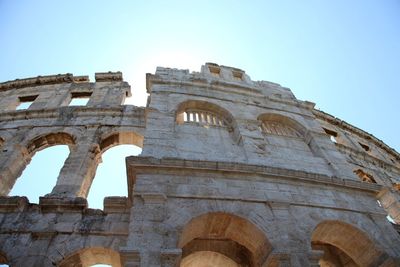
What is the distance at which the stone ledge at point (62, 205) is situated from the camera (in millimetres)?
6930

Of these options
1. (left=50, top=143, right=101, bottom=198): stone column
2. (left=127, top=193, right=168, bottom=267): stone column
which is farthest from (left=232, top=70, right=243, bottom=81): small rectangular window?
(left=127, top=193, right=168, bottom=267): stone column

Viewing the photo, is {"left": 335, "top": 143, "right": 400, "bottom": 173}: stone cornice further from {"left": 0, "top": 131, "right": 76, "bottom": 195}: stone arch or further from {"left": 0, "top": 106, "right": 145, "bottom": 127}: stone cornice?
{"left": 0, "top": 131, "right": 76, "bottom": 195}: stone arch

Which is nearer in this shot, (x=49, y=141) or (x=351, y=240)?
(x=351, y=240)

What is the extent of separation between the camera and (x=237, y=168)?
7164mm

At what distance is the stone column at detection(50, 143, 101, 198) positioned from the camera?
788 centimetres

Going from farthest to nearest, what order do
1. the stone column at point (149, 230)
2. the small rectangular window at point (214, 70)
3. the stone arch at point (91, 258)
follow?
1. the small rectangular window at point (214, 70)
2. the stone arch at point (91, 258)
3. the stone column at point (149, 230)

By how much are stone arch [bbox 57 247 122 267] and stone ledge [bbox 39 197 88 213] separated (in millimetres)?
1043

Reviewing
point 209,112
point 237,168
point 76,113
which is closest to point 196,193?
point 237,168

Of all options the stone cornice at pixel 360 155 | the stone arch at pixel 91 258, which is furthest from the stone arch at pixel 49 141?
the stone cornice at pixel 360 155

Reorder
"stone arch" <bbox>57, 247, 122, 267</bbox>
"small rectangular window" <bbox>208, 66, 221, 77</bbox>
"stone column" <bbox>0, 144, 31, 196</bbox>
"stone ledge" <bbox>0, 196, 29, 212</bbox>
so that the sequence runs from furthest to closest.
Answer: "small rectangular window" <bbox>208, 66, 221, 77</bbox> → "stone column" <bbox>0, 144, 31, 196</bbox> → "stone ledge" <bbox>0, 196, 29, 212</bbox> → "stone arch" <bbox>57, 247, 122, 267</bbox>

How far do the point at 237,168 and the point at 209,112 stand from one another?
3831 millimetres

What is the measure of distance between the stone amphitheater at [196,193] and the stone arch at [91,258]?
0.03m

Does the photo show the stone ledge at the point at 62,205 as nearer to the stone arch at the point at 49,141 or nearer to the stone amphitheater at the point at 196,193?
the stone amphitheater at the point at 196,193

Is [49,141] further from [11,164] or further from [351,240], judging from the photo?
[351,240]
